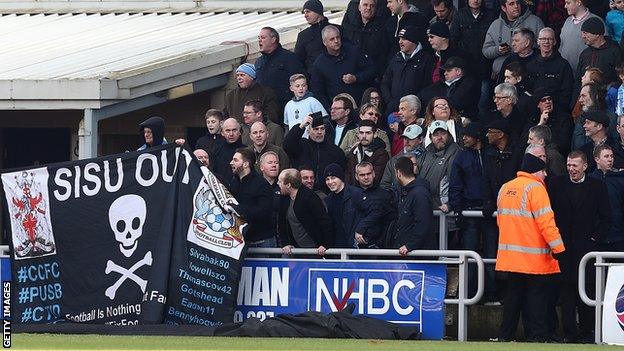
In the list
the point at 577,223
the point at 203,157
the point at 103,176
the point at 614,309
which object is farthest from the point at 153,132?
the point at 614,309

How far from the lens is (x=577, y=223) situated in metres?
17.6

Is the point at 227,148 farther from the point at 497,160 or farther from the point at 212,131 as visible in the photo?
the point at 497,160

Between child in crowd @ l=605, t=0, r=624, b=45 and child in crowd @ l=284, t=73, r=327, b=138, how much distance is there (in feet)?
11.3

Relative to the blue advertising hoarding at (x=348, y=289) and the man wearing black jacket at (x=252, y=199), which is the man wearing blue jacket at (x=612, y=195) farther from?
the man wearing black jacket at (x=252, y=199)

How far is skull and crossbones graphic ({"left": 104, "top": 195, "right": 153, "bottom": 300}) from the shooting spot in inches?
726

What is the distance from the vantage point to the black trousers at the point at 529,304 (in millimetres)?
17547

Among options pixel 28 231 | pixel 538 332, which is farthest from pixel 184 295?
pixel 538 332

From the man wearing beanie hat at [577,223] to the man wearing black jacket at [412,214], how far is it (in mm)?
1249

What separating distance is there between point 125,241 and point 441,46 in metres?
4.65

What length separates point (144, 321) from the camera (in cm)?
1830

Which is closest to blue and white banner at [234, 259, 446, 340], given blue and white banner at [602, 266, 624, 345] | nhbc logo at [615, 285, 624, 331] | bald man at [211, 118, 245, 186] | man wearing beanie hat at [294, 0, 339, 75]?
blue and white banner at [602, 266, 624, 345]

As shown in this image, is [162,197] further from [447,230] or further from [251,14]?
[251,14]

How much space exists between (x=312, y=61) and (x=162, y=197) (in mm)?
4488

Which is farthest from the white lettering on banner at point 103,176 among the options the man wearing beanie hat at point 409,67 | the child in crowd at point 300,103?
the man wearing beanie hat at point 409,67
